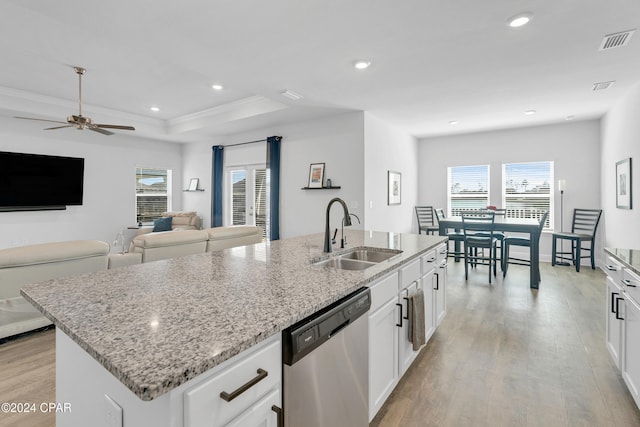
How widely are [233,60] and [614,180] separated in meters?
5.64

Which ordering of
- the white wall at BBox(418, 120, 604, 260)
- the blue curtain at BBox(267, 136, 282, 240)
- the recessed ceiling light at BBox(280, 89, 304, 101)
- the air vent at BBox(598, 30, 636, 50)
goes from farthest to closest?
the blue curtain at BBox(267, 136, 282, 240)
the white wall at BBox(418, 120, 604, 260)
the recessed ceiling light at BBox(280, 89, 304, 101)
the air vent at BBox(598, 30, 636, 50)

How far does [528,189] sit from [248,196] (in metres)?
5.75

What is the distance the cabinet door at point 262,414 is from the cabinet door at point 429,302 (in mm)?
1622

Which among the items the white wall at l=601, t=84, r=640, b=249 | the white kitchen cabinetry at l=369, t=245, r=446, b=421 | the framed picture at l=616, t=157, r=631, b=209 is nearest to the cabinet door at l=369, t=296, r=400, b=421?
the white kitchen cabinetry at l=369, t=245, r=446, b=421

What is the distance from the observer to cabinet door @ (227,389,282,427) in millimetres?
889

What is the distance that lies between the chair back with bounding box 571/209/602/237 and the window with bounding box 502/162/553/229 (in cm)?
39

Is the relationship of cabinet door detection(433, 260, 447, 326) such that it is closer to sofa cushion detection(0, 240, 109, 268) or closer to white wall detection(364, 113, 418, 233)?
white wall detection(364, 113, 418, 233)

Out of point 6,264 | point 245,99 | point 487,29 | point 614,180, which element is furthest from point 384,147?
Answer: point 6,264

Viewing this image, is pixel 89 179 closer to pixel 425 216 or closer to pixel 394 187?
pixel 394 187

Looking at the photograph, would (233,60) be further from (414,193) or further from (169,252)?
(414,193)

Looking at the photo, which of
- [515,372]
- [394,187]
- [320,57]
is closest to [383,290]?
[515,372]

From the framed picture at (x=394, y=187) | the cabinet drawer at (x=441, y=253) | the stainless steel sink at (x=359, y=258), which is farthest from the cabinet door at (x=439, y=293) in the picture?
the framed picture at (x=394, y=187)

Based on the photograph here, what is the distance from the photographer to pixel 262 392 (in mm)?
965

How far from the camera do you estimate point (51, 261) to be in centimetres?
254
